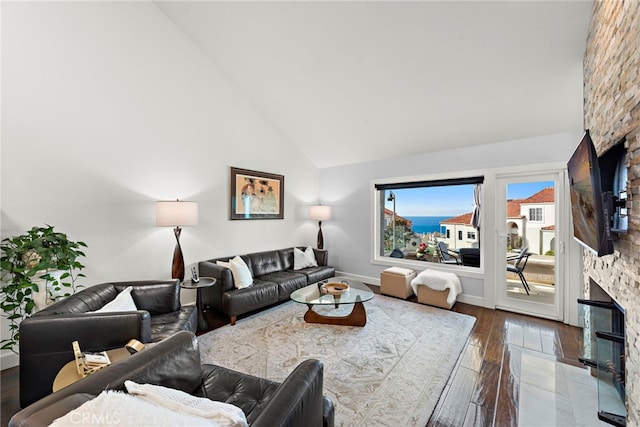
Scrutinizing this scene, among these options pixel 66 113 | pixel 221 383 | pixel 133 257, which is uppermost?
pixel 66 113

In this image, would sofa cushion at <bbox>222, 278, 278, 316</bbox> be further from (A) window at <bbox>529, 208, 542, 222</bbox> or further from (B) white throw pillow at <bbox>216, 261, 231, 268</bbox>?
(A) window at <bbox>529, 208, 542, 222</bbox>

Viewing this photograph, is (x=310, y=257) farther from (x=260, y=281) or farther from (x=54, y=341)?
(x=54, y=341)

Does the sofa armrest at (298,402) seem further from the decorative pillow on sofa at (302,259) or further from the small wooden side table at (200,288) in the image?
the decorative pillow on sofa at (302,259)

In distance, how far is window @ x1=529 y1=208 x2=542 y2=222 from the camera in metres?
3.39

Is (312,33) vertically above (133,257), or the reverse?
(312,33)

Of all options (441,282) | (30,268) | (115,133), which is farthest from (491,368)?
(115,133)

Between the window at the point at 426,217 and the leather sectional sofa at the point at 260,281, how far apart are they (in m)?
1.39

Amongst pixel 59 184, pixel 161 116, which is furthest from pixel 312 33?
pixel 59 184

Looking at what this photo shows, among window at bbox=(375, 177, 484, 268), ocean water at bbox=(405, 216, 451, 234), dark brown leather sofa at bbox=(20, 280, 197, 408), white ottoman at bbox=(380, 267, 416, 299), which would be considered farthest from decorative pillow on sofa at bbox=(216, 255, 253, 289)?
ocean water at bbox=(405, 216, 451, 234)

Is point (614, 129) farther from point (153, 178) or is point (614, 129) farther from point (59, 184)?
point (59, 184)

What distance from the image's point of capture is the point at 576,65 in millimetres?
2430

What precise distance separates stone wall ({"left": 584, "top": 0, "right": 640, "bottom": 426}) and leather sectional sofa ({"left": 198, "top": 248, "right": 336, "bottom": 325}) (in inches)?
123

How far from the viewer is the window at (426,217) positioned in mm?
4094

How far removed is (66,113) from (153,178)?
0.97 meters
